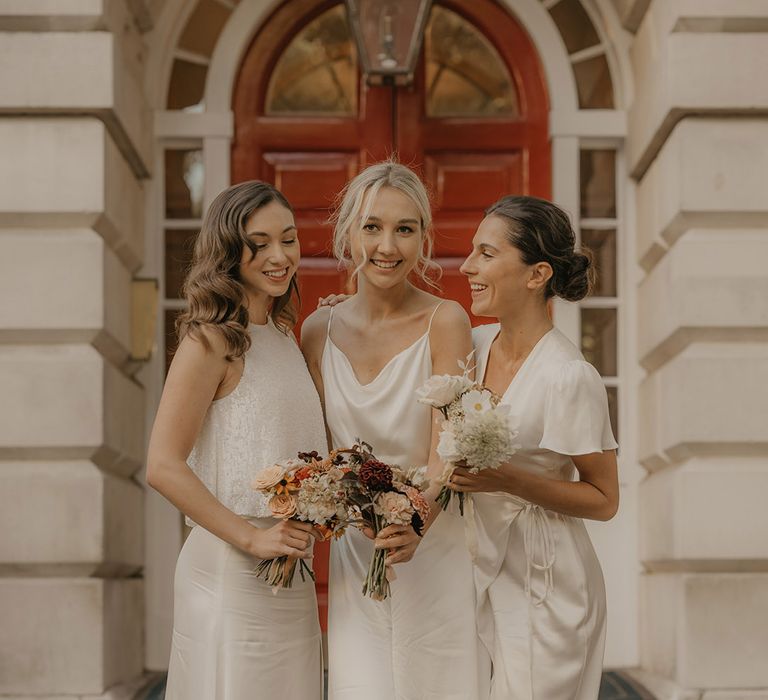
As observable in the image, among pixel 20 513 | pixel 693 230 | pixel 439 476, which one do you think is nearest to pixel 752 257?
pixel 693 230

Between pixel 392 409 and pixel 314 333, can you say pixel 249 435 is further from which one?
pixel 314 333

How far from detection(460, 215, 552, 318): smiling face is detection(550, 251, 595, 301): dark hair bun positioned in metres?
0.04

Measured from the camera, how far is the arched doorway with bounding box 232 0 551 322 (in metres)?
6.48

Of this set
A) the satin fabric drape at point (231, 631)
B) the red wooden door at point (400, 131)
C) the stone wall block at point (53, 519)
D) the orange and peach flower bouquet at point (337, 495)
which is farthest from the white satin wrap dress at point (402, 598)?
the red wooden door at point (400, 131)

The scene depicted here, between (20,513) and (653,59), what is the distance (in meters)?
3.56

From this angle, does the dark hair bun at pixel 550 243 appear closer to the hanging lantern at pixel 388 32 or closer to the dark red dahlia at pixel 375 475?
the dark red dahlia at pixel 375 475

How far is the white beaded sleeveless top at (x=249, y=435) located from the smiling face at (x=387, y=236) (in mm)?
467

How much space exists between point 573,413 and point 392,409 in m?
0.55

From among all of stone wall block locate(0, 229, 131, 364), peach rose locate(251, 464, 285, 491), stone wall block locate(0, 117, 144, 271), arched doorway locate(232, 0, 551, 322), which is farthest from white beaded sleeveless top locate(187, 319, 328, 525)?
arched doorway locate(232, 0, 551, 322)

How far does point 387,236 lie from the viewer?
3.68m

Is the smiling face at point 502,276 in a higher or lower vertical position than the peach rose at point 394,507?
higher

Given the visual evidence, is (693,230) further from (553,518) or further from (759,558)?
(553,518)

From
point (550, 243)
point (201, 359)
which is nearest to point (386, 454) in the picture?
point (201, 359)

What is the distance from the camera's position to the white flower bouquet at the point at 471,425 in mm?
3154
